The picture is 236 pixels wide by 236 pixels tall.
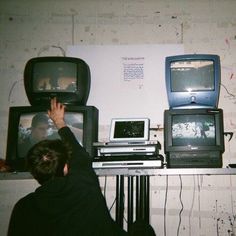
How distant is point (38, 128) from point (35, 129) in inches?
0.8

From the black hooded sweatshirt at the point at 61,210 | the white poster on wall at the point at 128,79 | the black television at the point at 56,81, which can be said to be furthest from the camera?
the white poster on wall at the point at 128,79

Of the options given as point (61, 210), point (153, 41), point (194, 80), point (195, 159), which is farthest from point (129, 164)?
point (153, 41)

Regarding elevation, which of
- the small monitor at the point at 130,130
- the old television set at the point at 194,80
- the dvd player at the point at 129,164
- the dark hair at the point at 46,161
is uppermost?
the old television set at the point at 194,80

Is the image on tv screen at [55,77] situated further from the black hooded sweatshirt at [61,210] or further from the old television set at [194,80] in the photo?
the black hooded sweatshirt at [61,210]

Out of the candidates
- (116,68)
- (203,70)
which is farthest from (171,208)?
(116,68)

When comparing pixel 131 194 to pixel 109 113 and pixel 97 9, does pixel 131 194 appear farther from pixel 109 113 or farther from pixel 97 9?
pixel 97 9

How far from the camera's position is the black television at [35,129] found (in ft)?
6.12

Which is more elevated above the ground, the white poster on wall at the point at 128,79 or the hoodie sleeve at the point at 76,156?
the white poster on wall at the point at 128,79

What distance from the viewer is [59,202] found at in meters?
1.23

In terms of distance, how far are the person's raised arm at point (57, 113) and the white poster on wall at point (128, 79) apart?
532mm

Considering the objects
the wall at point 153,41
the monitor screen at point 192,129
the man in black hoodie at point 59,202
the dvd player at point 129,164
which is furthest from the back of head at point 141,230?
the wall at point 153,41

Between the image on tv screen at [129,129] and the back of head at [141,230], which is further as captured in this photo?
the image on tv screen at [129,129]

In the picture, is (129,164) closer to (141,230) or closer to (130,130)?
(130,130)

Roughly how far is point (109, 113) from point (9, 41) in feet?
3.98
